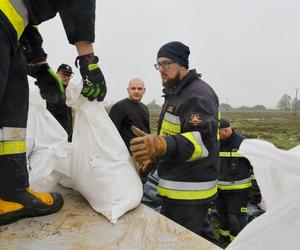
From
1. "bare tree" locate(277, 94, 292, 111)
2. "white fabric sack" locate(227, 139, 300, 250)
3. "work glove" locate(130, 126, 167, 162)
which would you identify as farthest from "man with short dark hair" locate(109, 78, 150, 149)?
"bare tree" locate(277, 94, 292, 111)

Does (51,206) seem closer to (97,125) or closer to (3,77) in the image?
(97,125)

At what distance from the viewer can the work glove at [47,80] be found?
203 cm

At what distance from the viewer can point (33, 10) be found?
1.60 metres

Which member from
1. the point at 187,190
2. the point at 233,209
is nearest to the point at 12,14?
the point at 187,190

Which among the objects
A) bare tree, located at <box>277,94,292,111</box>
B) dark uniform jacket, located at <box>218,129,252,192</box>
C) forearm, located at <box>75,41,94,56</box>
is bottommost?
bare tree, located at <box>277,94,292,111</box>

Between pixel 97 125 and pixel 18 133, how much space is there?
1.35 feet

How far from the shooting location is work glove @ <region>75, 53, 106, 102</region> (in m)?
1.70

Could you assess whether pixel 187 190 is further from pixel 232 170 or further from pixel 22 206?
pixel 232 170

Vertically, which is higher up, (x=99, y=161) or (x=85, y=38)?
(x=85, y=38)

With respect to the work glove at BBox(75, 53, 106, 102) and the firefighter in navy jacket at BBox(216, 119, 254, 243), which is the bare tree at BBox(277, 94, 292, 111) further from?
the work glove at BBox(75, 53, 106, 102)

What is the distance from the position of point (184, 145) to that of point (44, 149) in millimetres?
1054

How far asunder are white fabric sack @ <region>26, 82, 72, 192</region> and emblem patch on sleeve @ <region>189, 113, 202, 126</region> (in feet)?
2.50

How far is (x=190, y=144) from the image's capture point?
6.32 ft

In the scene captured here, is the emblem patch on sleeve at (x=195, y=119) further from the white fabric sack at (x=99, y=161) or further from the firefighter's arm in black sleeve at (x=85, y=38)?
the firefighter's arm in black sleeve at (x=85, y=38)
